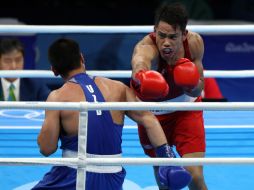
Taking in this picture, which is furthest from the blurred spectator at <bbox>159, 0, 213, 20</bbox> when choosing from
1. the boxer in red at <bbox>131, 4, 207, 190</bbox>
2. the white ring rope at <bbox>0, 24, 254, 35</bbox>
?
the boxer in red at <bbox>131, 4, 207, 190</bbox>

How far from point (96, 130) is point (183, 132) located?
2.35ft

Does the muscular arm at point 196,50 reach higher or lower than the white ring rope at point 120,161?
higher

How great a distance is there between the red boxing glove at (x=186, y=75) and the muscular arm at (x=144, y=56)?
0.16 metres

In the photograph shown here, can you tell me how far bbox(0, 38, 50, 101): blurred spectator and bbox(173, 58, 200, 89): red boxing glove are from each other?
193 cm

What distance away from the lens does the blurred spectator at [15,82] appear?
4.78 meters

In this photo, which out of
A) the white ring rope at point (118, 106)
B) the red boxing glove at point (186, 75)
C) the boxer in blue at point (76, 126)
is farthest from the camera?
the red boxing glove at point (186, 75)

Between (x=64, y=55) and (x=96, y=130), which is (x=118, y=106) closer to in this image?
(x=96, y=130)

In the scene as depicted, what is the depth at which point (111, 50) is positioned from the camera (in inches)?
240

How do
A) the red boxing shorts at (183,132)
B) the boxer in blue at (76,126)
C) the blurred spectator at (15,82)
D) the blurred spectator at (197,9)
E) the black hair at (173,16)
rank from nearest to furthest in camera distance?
the boxer in blue at (76,126), the black hair at (173,16), the red boxing shorts at (183,132), the blurred spectator at (15,82), the blurred spectator at (197,9)

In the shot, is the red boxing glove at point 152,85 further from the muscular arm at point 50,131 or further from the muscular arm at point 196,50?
the muscular arm at point 196,50

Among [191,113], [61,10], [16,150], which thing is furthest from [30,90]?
[61,10]

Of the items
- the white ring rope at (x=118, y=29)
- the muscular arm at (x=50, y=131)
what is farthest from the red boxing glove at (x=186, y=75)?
the white ring rope at (x=118, y=29)

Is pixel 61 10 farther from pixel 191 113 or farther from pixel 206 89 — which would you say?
pixel 191 113

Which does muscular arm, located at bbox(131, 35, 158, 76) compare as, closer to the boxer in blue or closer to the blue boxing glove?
the boxer in blue
